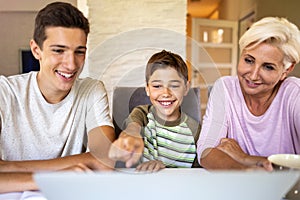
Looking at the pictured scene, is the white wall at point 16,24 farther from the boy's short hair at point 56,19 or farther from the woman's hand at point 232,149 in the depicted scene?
the woman's hand at point 232,149

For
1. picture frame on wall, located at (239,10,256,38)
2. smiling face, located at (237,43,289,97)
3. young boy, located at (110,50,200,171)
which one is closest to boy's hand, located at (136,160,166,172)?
young boy, located at (110,50,200,171)

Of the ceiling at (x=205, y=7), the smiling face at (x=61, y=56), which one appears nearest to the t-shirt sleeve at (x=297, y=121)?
the smiling face at (x=61, y=56)

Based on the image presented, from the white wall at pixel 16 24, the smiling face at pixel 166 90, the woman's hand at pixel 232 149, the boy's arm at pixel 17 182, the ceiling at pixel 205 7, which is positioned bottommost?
the boy's arm at pixel 17 182

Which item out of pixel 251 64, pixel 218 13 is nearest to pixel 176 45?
pixel 251 64

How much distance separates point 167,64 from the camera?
1.47 feet

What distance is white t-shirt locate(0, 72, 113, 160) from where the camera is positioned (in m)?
0.51

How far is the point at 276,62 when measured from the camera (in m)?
0.50

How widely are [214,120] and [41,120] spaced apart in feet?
0.96

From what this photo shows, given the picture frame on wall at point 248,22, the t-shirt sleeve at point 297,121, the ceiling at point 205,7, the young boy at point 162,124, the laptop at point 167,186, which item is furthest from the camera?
the ceiling at point 205,7

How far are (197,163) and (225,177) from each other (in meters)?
0.15

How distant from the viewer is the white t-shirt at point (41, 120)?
51cm

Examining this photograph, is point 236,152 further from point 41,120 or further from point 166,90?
point 41,120

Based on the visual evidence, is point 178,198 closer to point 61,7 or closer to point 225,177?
point 225,177

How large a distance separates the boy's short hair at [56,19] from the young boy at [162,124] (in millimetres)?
128
